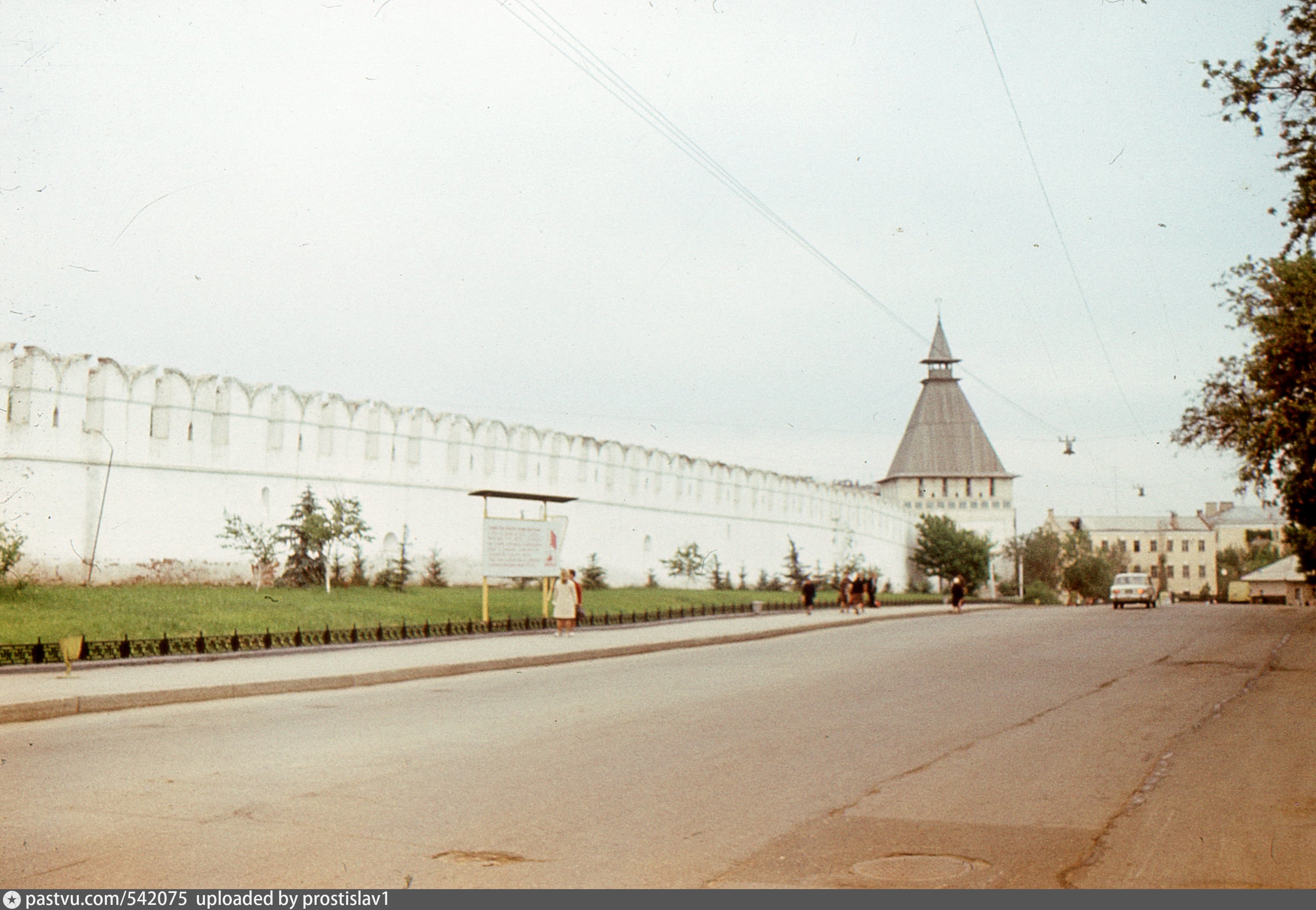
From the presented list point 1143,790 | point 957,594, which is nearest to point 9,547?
point 1143,790

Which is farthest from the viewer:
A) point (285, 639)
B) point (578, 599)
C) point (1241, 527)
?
point (1241, 527)

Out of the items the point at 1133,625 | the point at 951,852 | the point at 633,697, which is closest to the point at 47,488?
the point at 633,697

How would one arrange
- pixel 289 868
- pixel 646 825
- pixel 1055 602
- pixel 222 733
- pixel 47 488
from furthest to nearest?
pixel 1055 602 < pixel 47 488 < pixel 222 733 < pixel 646 825 < pixel 289 868

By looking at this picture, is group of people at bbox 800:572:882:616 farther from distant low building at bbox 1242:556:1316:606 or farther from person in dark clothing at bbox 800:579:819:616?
distant low building at bbox 1242:556:1316:606

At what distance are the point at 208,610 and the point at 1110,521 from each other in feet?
478

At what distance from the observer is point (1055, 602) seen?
72.5 metres

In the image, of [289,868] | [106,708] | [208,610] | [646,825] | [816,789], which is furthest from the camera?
[208,610]

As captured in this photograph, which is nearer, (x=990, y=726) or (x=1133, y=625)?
(x=990, y=726)

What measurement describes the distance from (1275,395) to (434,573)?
19.2m

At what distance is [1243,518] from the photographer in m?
148

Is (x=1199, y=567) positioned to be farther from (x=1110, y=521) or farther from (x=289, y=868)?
(x=289, y=868)

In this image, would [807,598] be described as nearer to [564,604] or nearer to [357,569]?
[357,569]

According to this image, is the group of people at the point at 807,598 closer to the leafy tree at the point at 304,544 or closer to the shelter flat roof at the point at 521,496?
the shelter flat roof at the point at 521,496

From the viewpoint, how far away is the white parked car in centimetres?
4984
